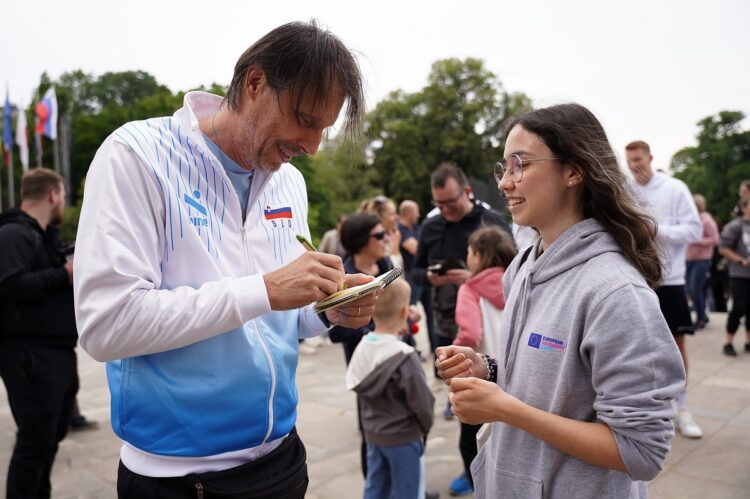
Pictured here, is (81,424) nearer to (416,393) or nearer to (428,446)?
(428,446)

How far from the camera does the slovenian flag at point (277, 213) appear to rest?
1.96 m

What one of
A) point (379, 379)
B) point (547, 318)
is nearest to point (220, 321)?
point (547, 318)

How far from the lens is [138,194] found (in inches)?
61.2

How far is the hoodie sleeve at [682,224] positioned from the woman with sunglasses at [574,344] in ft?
11.6

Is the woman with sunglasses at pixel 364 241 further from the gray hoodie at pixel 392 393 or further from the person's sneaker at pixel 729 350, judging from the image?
the person's sneaker at pixel 729 350

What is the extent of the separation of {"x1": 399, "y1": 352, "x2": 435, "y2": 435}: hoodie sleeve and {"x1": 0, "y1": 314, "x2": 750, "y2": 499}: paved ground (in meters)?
1.12

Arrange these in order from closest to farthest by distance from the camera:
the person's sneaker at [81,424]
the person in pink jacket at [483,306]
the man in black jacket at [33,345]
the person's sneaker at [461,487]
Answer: the man in black jacket at [33,345], the person in pink jacket at [483,306], the person's sneaker at [461,487], the person's sneaker at [81,424]

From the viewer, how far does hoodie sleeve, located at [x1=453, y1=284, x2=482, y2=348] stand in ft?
12.5

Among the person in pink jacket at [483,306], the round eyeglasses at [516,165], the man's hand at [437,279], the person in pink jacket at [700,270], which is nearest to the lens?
the round eyeglasses at [516,165]

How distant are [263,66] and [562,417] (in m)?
1.29

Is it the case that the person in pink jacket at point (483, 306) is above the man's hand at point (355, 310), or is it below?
below

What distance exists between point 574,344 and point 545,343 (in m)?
0.10

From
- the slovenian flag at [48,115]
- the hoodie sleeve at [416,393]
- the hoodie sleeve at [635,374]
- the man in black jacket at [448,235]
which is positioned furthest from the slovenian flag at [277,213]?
the slovenian flag at [48,115]

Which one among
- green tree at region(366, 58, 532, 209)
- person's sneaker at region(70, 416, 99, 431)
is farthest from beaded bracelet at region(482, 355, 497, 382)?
green tree at region(366, 58, 532, 209)
